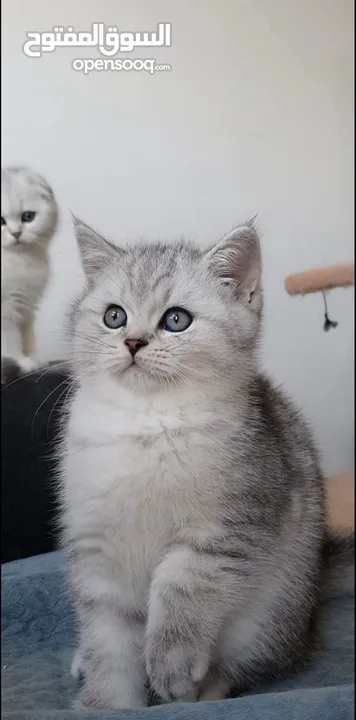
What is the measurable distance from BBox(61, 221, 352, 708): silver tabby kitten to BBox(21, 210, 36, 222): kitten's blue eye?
6 cm

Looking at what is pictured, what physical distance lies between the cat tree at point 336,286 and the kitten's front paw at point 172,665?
277 millimetres

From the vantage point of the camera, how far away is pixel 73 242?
91 cm

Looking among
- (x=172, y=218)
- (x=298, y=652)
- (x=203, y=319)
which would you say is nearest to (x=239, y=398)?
(x=203, y=319)

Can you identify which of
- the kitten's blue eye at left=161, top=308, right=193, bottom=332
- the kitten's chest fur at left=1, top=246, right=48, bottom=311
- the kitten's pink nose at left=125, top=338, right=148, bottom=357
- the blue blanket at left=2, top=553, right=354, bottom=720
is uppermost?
the kitten's chest fur at left=1, top=246, right=48, bottom=311

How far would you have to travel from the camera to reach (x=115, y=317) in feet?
2.89

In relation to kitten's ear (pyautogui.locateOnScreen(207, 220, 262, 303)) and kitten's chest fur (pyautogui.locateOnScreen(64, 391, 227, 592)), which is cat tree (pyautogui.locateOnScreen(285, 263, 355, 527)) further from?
kitten's chest fur (pyautogui.locateOnScreen(64, 391, 227, 592))

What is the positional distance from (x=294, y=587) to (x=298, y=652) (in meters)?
0.09

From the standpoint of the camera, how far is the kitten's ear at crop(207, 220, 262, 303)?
0.89m

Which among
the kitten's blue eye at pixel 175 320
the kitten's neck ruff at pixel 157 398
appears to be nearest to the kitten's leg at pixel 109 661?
the kitten's neck ruff at pixel 157 398

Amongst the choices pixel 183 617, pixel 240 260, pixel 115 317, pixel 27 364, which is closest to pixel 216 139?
pixel 240 260

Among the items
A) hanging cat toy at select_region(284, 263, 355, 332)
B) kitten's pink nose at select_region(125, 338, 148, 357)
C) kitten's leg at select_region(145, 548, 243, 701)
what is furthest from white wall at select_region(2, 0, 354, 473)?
kitten's leg at select_region(145, 548, 243, 701)

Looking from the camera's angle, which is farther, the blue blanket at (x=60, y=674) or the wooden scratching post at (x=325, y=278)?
the wooden scratching post at (x=325, y=278)

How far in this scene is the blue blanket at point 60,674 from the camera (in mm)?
842

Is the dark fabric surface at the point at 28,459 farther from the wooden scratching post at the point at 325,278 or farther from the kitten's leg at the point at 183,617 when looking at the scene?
the wooden scratching post at the point at 325,278
